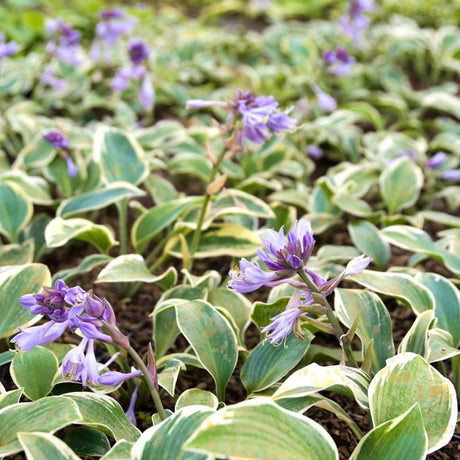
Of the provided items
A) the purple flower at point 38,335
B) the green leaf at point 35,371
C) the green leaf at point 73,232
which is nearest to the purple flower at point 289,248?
the purple flower at point 38,335

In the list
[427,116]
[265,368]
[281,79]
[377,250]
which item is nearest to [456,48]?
[427,116]

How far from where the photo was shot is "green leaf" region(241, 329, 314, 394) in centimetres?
158

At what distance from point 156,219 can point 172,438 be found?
103cm

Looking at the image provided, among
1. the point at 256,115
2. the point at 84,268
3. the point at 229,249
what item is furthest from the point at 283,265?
the point at 84,268

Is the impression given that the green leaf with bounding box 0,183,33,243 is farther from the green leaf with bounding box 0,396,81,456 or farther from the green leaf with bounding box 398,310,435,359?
the green leaf with bounding box 398,310,435,359

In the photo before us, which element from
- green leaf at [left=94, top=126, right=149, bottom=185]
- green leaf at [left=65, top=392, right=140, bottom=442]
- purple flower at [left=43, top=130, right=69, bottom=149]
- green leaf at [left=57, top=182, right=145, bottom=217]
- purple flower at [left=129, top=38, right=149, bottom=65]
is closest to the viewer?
green leaf at [left=65, top=392, right=140, bottom=442]

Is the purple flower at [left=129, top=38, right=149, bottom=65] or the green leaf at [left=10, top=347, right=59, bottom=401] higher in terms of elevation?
the purple flower at [left=129, top=38, right=149, bottom=65]

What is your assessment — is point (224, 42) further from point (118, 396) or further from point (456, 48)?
point (118, 396)

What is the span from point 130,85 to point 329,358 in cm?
224

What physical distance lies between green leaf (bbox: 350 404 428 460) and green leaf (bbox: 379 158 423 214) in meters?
1.31

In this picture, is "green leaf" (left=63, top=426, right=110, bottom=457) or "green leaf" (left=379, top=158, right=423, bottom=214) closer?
"green leaf" (left=63, top=426, right=110, bottom=457)

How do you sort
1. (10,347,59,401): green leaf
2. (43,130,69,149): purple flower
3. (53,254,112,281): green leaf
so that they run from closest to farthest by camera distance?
1. (10,347,59,401): green leaf
2. (53,254,112,281): green leaf
3. (43,130,69,149): purple flower

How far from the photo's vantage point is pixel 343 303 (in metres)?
1.70

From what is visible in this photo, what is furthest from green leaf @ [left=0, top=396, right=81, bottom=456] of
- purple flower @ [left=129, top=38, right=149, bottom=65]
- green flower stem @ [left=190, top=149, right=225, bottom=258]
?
purple flower @ [left=129, top=38, right=149, bottom=65]
